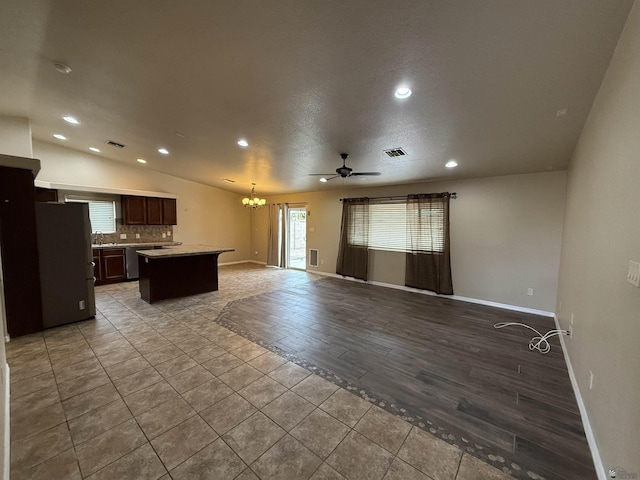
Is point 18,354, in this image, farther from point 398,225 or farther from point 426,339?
point 398,225

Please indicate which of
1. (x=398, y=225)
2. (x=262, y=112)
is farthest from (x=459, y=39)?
(x=398, y=225)

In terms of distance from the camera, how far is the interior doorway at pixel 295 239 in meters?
8.21

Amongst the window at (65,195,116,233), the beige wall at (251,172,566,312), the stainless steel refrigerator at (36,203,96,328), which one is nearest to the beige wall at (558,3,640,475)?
the beige wall at (251,172,566,312)

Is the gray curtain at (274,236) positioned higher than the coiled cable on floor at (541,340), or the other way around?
the gray curtain at (274,236)

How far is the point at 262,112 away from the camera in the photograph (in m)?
2.95

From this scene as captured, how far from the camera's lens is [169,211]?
273 inches

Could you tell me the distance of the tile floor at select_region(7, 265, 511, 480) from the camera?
4.91 ft

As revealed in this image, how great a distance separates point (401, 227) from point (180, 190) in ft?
20.8

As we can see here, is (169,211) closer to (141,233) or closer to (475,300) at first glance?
(141,233)

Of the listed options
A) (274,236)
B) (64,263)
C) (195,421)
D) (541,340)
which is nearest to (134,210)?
(64,263)

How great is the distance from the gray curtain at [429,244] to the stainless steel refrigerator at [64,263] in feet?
18.8

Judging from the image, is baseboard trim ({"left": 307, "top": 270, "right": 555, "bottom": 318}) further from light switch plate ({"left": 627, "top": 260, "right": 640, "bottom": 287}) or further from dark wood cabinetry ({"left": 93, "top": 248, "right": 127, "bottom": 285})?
dark wood cabinetry ({"left": 93, "top": 248, "right": 127, "bottom": 285})

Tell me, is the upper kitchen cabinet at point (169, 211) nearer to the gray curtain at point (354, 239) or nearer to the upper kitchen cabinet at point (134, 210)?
the upper kitchen cabinet at point (134, 210)

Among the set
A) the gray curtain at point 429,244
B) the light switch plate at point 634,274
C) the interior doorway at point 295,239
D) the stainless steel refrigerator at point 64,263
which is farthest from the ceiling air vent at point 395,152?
the interior doorway at point 295,239
